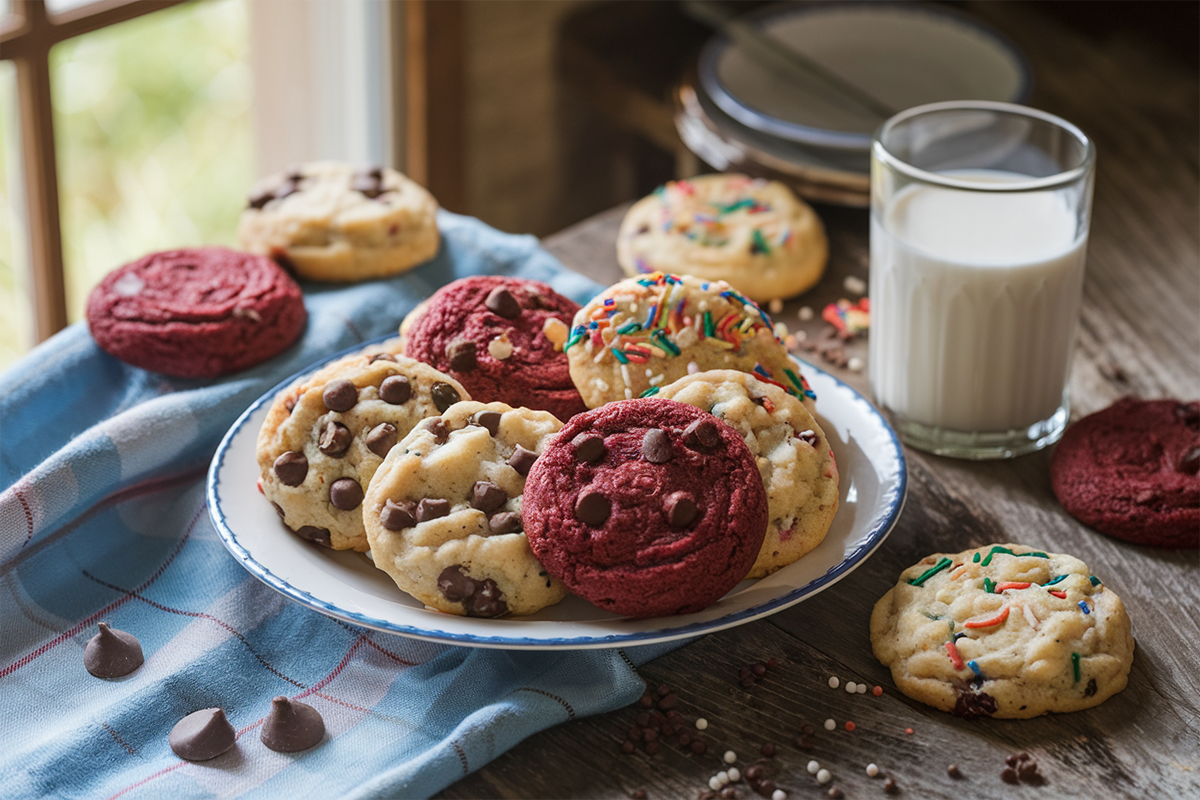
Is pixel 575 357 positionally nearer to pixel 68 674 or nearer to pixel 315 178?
pixel 68 674

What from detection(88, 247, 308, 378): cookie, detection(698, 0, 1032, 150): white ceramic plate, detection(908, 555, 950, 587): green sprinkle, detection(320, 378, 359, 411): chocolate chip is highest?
detection(698, 0, 1032, 150): white ceramic plate

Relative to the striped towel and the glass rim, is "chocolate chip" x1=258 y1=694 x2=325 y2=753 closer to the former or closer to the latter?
the striped towel

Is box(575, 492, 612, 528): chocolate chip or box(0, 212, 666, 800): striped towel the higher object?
box(575, 492, 612, 528): chocolate chip

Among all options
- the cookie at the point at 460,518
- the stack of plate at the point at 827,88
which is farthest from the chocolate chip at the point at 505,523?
the stack of plate at the point at 827,88

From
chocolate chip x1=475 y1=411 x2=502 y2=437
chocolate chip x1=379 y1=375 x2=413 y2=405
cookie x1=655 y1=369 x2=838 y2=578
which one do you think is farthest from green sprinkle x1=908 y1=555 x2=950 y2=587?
chocolate chip x1=379 y1=375 x2=413 y2=405

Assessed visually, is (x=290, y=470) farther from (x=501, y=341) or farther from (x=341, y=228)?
(x=341, y=228)

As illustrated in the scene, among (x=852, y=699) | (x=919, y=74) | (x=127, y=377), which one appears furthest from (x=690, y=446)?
(x=919, y=74)

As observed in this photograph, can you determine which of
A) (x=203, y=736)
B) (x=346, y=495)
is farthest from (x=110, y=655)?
(x=346, y=495)
